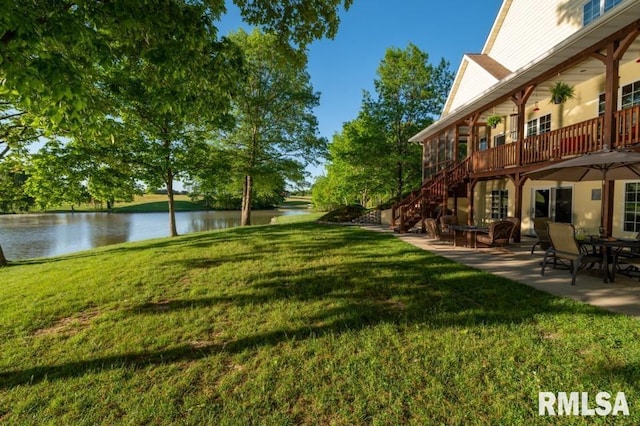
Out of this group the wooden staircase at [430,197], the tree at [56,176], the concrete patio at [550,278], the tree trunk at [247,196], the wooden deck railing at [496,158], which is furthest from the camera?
the tree trunk at [247,196]

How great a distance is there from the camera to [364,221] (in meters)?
20.6

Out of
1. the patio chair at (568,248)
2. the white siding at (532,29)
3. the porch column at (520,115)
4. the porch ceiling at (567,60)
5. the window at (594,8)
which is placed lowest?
the patio chair at (568,248)

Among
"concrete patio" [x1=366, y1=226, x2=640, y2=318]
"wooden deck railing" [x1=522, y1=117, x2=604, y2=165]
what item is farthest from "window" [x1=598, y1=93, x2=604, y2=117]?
"concrete patio" [x1=366, y1=226, x2=640, y2=318]

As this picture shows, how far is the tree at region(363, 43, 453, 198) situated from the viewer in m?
21.7

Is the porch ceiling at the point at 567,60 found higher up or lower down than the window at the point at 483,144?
higher up

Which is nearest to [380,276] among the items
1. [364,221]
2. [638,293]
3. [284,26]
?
[638,293]

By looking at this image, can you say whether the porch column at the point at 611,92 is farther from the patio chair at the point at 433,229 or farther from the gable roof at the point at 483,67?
the gable roof at the point at 483,67

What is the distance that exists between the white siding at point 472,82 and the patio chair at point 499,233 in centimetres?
875

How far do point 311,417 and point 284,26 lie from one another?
24.0 ft

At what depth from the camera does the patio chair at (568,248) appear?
592 centimetres

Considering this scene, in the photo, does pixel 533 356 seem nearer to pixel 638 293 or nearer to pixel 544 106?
pixel 638 293

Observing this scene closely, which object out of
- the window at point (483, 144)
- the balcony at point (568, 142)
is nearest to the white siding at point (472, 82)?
the window at point (483, 144)

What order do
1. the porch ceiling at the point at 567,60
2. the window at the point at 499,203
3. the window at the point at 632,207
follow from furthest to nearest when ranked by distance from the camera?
the window at the point at 499,203, the window at the point at 632,207, the porch ceiling at the point at 567,60

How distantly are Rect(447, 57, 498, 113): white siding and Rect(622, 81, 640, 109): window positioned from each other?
6.21 meters
